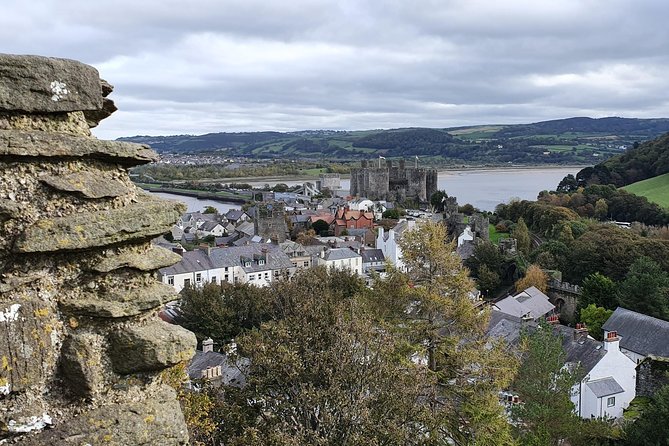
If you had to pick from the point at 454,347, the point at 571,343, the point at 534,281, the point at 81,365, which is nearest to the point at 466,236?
the point at 534,281

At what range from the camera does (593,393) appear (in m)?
21.2

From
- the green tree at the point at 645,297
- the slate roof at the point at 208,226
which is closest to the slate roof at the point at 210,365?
the green tree at the point at 645,297

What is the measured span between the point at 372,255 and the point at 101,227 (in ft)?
145

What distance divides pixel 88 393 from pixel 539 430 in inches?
503

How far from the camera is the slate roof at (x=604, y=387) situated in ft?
69.7

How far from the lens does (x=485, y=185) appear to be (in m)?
146

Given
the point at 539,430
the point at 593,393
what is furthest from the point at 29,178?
the point at 593,393

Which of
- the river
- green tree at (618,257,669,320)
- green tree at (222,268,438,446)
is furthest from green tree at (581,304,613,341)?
the river

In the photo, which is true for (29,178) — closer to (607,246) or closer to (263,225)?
(607,246)

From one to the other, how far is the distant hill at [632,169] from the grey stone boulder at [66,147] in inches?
3790

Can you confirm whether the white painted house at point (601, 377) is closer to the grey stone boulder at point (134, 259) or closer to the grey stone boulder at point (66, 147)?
the grey stone boulder at point (134, 259)

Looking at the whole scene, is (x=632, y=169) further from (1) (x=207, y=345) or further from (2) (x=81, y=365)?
(2) (x=81, y=365)

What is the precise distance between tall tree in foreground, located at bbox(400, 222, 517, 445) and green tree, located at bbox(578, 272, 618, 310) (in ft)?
72.0

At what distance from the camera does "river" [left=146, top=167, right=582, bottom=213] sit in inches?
4222
